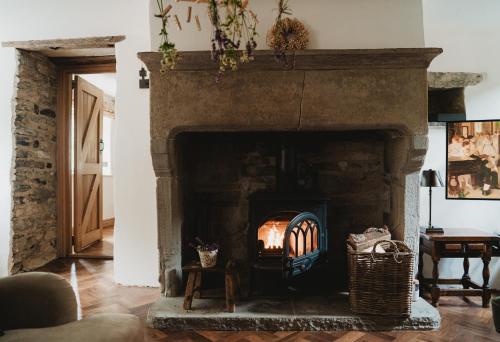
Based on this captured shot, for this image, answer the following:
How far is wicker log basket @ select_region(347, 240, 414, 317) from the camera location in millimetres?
2387

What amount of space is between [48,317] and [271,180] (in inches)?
78.2

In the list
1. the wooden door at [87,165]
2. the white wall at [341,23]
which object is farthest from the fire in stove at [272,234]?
the wooden door at [87,165]

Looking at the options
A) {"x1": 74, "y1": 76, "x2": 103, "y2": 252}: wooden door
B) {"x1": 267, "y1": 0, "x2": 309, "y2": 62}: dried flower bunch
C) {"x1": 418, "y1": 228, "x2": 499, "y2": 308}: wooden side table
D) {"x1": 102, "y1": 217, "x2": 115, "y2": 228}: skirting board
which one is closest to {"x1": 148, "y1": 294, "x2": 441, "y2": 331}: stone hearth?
{"x1": 418, "y1": 228, "x2": 499, "y2": 308}: wooden side table

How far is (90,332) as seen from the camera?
1.50 metres

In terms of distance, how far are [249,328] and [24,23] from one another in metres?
3.69

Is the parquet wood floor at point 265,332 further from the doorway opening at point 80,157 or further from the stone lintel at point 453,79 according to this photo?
the stone lintel at point 453,79

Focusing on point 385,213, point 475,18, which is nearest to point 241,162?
point 385,213

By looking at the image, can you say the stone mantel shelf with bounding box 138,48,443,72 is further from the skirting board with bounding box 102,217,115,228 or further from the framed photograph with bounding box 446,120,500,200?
the skirting board with bounding box 102,217,115,228

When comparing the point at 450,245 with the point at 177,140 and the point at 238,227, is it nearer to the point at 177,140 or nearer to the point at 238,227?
the point at 238,227

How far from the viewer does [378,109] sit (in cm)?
253

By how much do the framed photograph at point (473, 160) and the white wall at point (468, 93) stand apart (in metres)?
0.07

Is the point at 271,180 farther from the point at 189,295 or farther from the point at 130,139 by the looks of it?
the point at 130,139

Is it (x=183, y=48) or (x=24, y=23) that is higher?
(x=24, y=23)

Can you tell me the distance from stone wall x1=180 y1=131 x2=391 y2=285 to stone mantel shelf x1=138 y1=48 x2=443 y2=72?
27.1 inches
